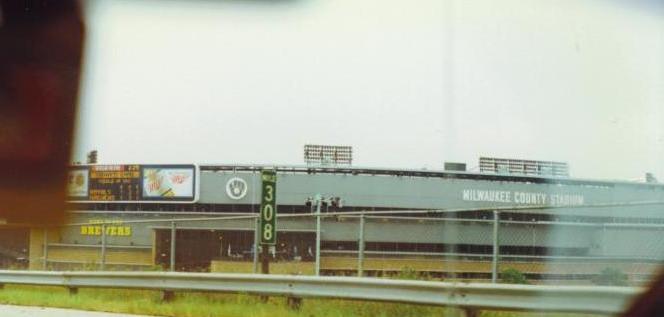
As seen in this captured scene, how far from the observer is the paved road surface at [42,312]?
971cm

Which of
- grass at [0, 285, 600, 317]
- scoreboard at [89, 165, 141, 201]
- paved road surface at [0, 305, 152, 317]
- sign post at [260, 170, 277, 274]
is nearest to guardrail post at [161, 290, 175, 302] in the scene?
grass at [0, 285, 600, 317]

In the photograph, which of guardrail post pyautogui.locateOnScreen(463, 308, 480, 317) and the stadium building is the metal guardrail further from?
the stadium building

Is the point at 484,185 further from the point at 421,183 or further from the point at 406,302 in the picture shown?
the point at 406,302

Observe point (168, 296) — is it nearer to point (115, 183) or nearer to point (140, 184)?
point (140, 184)

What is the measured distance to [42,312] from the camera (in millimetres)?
10156

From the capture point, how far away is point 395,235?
761 inches

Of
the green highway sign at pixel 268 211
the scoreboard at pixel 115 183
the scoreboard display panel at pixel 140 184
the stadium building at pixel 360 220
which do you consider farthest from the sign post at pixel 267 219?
the scoreboard at pixel 115 183

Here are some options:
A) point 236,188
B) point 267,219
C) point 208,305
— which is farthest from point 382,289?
point 236,188

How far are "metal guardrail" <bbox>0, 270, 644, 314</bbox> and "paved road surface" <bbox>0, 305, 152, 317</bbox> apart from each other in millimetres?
1080

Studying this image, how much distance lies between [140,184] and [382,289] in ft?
112

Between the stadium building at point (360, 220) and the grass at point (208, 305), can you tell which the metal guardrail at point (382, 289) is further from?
the stadium building at point (360, 220)

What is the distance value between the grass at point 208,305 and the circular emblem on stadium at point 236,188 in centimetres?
3616

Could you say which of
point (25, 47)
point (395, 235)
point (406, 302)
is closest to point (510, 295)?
point (406, 302)

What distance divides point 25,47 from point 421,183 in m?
43.3
